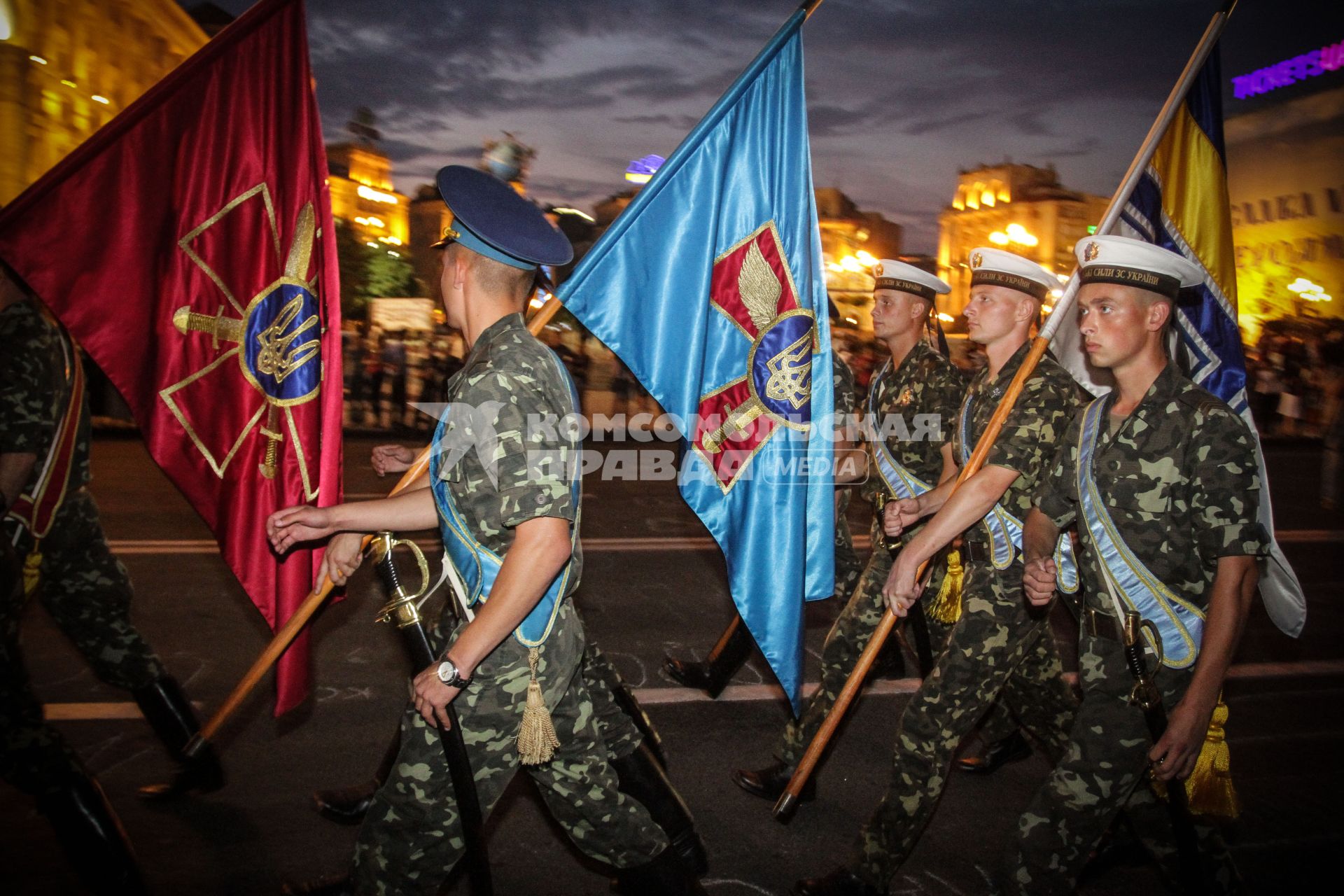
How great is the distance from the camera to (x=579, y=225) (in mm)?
5703

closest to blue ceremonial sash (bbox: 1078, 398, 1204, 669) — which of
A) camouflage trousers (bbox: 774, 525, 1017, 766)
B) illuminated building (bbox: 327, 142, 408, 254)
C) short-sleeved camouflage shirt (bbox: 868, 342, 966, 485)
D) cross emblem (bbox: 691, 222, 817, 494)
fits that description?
cross emblem (bbox: 691, 222, 817, 494)

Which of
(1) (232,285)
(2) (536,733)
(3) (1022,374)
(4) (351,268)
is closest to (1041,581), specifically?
(3) (1022,374)

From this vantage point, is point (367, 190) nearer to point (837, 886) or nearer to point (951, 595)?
point (951, 595)

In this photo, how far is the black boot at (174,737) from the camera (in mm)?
3658

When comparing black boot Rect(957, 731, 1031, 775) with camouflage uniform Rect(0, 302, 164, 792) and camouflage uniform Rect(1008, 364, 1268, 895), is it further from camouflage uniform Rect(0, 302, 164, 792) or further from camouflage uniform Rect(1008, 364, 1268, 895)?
camouflage uniform Rect(0, 302, 164, 792)

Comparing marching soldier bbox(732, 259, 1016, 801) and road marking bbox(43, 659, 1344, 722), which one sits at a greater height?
marching soldier bbox(732, 259, 1016, 801)

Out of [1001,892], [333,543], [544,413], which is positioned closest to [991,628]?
[1001,892]

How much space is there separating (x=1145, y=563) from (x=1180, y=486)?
260 mm

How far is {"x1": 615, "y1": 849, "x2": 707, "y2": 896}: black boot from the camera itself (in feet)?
8.89

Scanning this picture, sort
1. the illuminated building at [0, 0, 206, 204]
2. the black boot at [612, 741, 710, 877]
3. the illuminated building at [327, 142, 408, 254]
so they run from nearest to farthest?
the black boot at [612, 741, 710, 877] → the illuminated building at [0, 0, 206, 204] → the illuminated building at [327, 142, 408, 254]

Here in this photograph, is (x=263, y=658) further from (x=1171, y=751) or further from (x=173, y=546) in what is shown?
(x=173, y=546)

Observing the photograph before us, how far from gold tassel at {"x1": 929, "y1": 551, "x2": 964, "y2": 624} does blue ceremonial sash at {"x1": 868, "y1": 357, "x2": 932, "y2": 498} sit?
0.46 metres

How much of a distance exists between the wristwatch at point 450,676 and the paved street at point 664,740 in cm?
135

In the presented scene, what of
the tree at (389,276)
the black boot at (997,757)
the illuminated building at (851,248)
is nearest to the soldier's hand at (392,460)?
the black boot at (997,757)
